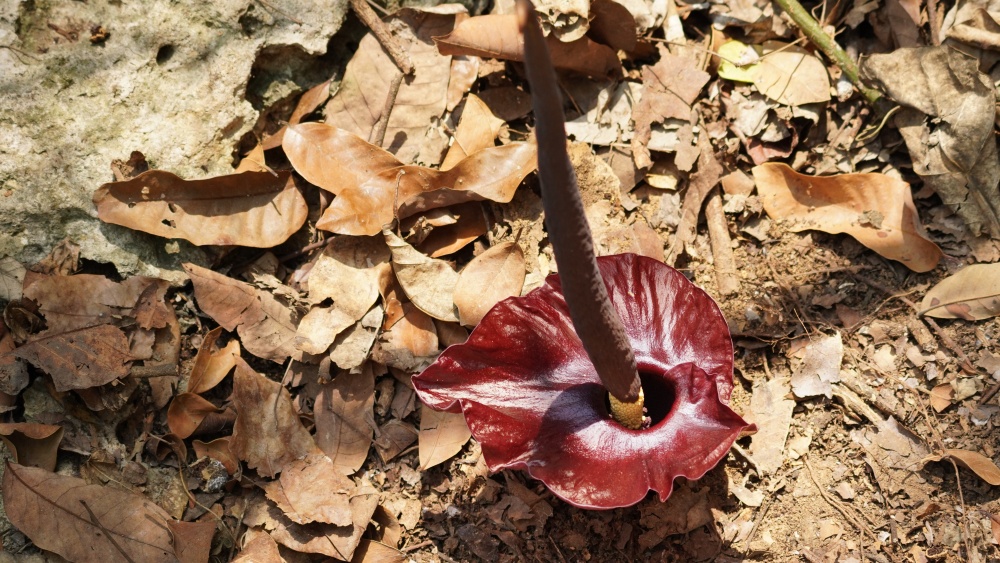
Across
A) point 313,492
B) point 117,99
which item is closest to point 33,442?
point 313,492

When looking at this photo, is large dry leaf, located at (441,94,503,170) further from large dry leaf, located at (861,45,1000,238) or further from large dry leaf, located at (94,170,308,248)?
large dry leaf, located at (861,45,1000,238)

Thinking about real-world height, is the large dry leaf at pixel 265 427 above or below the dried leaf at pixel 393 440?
above

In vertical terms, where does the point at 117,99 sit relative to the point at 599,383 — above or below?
above

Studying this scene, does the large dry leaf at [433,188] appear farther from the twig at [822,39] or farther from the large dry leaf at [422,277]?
the twig at [822,39]

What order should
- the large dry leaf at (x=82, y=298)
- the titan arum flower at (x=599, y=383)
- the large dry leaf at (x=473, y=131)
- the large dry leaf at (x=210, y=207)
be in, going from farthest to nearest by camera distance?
the large dry leaf at (x=473, y=131) → the large dry leaf at (x=210, y=207) → the large dry leaf at (x=82, y=298) → the titan arum flower at (x=599, y=383)

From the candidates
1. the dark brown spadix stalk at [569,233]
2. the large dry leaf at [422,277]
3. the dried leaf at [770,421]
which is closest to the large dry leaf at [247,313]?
the large dry leaf at [422,277]

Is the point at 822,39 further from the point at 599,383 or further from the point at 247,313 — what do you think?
the point at 247,313
